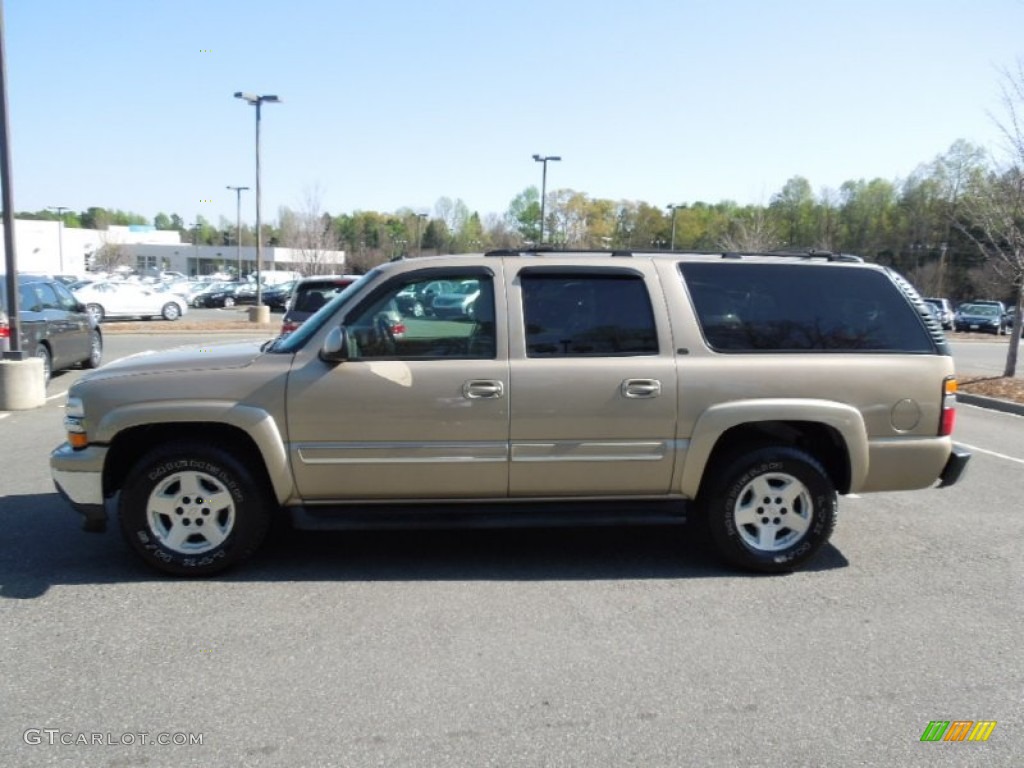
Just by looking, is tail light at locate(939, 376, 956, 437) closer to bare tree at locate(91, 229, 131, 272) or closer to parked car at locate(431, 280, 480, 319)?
parked car at locate(431, 280, 480, 319)

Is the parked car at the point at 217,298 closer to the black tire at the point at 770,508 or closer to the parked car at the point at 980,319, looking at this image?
the parked car at the point at 980,319

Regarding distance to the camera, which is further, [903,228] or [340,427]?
[903,228]

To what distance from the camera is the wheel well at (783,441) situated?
4.77 metres

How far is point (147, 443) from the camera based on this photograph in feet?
A: 15.2

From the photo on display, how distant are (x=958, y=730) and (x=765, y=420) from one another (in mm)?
1919

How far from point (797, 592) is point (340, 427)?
2.77 m

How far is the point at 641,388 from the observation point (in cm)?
452

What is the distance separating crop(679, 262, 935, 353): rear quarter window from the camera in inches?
188

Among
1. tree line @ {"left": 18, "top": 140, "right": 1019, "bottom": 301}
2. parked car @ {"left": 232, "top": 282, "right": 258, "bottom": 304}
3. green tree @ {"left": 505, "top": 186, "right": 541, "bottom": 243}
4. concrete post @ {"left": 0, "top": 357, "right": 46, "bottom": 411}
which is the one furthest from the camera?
green tree @ {"left": 505, "top": 186, "right": 541, "bottom": 243}

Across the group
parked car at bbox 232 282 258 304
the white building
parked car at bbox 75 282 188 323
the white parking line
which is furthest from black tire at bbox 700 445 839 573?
the white building

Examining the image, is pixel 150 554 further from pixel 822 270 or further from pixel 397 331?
pixel 822 270

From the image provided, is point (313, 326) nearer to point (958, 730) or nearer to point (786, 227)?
point (958, 730)

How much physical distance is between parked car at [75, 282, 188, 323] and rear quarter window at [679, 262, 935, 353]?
2846 centimetres

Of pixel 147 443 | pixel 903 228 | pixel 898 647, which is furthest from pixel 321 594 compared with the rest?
pixel 903 228
